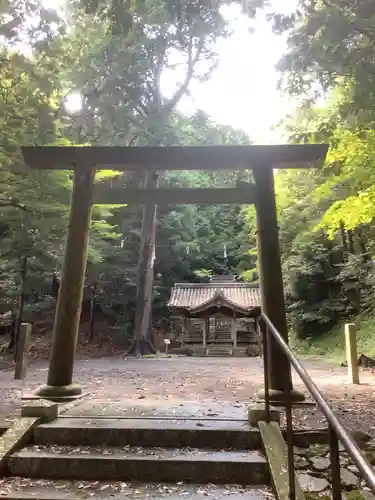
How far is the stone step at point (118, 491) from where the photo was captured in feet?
9.55

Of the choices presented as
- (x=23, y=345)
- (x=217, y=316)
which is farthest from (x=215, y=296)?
A: (x=23, y=345)

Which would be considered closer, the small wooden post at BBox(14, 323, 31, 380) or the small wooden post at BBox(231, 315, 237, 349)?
the small wooden post at BBox(14, 323, 31, 380)

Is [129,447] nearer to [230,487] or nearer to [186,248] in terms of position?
[230,487]

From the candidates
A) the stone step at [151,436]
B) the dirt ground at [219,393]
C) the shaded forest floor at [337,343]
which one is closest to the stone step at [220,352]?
the shaded forest floor at [337,343]

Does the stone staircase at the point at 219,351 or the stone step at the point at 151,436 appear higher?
the stone staircase at the point at 219,351

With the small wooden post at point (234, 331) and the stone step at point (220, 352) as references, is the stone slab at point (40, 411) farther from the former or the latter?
the small wooden post at point (234, 331)

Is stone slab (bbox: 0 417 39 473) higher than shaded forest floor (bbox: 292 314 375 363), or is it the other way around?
shaded forest floor (bbox: 292 314 375 363)

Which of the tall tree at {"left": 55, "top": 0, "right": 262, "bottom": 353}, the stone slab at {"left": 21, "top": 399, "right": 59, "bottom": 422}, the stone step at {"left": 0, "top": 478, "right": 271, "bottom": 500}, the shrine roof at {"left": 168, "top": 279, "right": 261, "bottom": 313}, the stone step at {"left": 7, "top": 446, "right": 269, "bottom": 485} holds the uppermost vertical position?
the tall tree at {"left": 55, "top": 0, "right": 262, "bottom": 353}

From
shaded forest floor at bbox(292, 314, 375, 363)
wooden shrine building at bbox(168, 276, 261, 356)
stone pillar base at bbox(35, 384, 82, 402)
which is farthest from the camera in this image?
wooden shrine building at bbox(168, 276, 261, 356)

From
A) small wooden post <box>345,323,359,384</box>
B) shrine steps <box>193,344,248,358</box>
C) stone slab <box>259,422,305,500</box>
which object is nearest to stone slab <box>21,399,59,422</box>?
stone slab <box>259,422,305,500</box>

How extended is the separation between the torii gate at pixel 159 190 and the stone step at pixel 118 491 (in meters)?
1.74

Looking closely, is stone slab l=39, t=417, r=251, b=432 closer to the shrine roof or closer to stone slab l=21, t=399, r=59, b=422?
stone slab l=21, t=399, r=59, b=422

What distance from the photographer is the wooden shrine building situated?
63.8ft

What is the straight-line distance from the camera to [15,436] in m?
3.55
